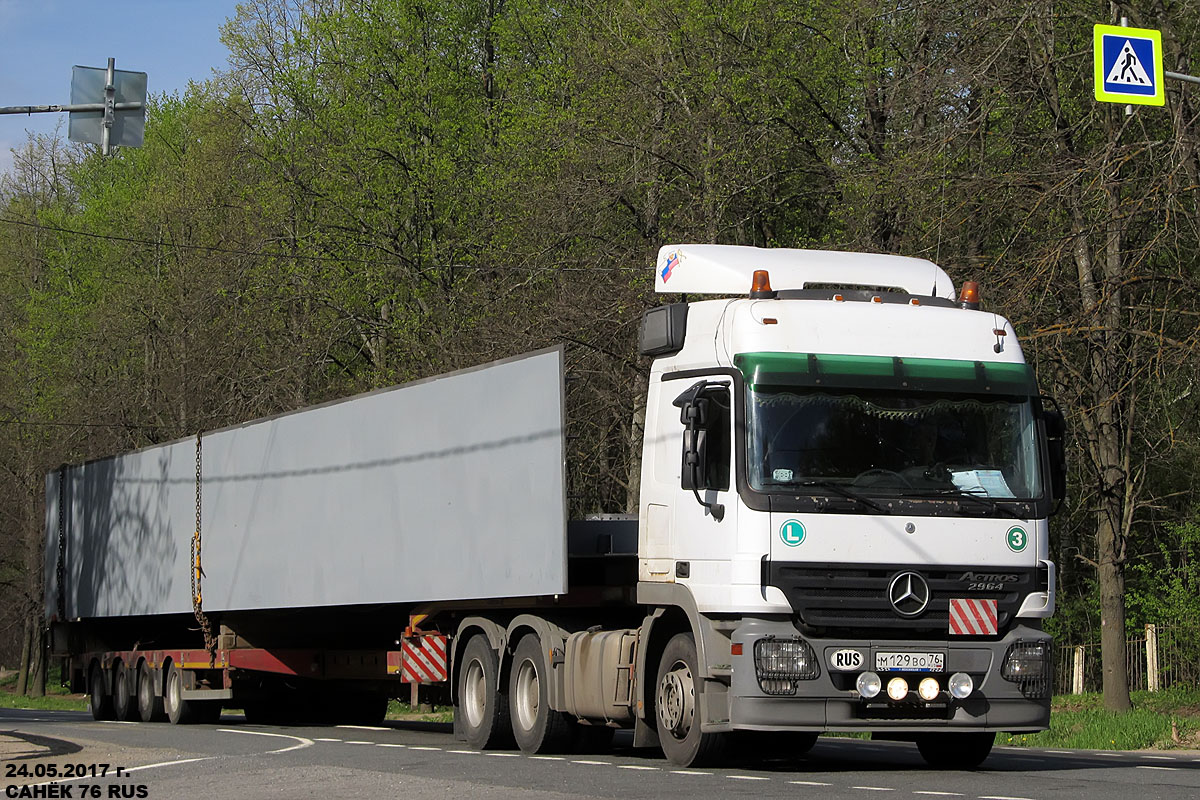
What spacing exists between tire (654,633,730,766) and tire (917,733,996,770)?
6.28 ft

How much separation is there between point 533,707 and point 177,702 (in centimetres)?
938

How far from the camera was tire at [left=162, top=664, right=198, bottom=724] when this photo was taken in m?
22.5

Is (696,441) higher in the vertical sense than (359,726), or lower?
higher

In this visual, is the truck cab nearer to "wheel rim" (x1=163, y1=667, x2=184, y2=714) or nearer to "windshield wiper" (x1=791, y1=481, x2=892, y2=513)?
"windshield wiper" (x1=791, y1=481, x2=892, y2=513)

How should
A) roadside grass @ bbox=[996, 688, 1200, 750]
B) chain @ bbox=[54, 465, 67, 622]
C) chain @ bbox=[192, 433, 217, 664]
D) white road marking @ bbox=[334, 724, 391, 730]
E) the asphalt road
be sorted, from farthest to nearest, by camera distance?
chain @ bbox=[54, 465, 67, 622] → chain @ bbox=[192, 433, 217, 664] → white road marking @ bbox=[334, 724, 391, 730] → roadside grass @ bbox=[996, 688, 1200, 750] → the asphalt road

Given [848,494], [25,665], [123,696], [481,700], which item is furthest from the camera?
[25,665]

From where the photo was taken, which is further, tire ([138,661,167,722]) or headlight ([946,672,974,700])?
tire ([138,661,167,722])

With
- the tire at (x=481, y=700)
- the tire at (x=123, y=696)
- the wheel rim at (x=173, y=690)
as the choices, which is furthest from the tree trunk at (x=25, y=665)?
the tire at (x=481, y=700)

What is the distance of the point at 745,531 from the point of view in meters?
12.1

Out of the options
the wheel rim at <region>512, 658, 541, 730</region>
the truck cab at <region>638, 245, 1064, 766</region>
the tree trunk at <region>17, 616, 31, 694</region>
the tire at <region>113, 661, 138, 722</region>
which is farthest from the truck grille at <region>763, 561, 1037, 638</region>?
the tree trunk at <region>17, 616, 31, 694</region>

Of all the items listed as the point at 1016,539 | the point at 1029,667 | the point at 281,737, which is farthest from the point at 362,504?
the point at 1029,667

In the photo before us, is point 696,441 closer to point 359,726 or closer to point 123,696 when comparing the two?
point 359,726

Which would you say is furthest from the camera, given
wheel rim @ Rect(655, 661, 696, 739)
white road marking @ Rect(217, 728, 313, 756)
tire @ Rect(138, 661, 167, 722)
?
tire @ Rect(138, 661, 167, 722)

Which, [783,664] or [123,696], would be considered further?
[123,696]
